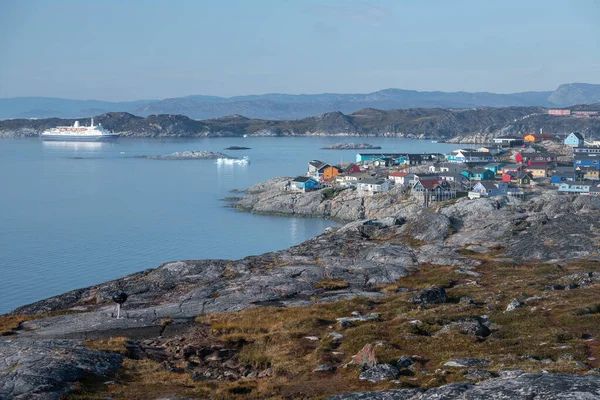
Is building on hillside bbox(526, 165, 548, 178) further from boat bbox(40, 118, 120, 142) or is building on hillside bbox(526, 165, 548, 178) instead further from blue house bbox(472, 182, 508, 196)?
boat bbox(40, 118, 120, 142)

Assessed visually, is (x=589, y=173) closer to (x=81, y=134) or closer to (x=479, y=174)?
(x=479, y=174)

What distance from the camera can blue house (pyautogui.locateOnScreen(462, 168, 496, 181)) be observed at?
2694 inches

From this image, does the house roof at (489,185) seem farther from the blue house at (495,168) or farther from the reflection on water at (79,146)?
the reflection on water at (79,146)

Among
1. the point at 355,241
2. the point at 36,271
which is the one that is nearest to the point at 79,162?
the point at 36,271

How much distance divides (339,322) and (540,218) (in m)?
25.1

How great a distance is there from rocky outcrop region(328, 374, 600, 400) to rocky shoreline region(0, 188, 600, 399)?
0.12ft

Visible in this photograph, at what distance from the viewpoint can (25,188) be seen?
8438 centimetres

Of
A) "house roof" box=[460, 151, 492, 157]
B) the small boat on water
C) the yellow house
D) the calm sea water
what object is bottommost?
the calm sea water

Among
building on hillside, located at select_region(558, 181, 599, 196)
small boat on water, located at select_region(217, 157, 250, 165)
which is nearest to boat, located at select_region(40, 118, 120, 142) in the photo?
small boat on water, located at select_region(217, 157, 250, 165)

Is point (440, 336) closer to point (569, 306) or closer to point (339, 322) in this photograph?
point (339, 322)

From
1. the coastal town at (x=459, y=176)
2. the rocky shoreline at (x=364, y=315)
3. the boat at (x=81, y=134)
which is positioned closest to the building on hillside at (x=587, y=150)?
the coastal town at (x=459, y=176)

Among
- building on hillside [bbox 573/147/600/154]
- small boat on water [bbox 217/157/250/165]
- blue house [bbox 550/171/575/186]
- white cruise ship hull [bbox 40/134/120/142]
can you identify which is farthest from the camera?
white cruise ship hull [bbox 40/134/120/142]

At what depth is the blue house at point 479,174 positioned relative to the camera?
225ft

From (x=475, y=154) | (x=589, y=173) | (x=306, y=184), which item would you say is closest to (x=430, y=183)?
(x=306, y=184)
